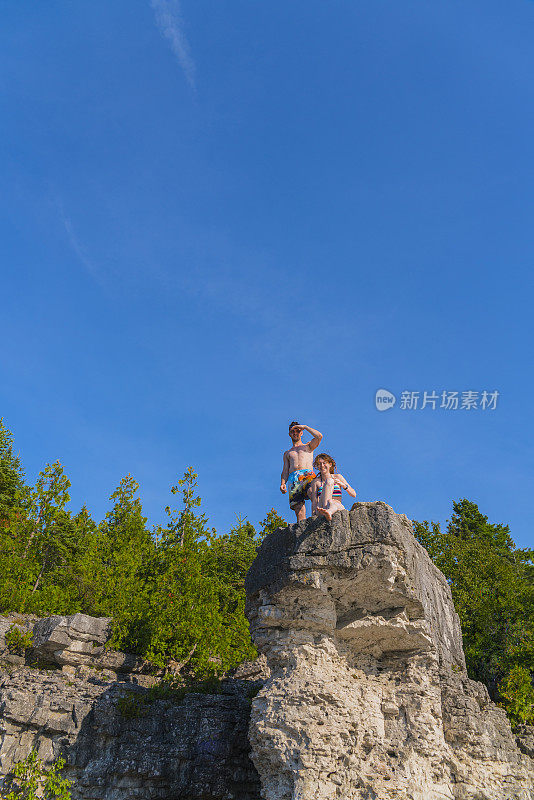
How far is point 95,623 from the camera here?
13570 millimetres

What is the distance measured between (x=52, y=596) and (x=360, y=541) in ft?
49.0

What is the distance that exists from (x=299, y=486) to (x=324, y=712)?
10.8 feet

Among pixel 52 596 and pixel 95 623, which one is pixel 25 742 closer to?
pixel 95 623

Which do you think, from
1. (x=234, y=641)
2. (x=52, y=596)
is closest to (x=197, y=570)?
(x=234, y=641)

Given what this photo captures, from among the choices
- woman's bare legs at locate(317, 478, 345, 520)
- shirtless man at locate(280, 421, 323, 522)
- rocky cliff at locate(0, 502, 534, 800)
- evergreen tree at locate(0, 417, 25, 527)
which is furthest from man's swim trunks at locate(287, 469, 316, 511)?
evergreen tree at locate(0, 417, 25, 527)

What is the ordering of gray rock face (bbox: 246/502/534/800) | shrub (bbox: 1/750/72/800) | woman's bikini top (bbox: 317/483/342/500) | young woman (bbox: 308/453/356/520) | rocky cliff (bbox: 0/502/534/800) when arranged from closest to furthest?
1. gray rock face (bbox: 246/502/534/800)
2. rocky cliff (bbox: 0/502/534/800)
3. young woman (bbox: 308/453/356/520)
4. woman's bikini top (bbox: 317/483/342/500)
5. shrub (bbox: 1/750/72/800)

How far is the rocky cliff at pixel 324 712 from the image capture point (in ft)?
23.1

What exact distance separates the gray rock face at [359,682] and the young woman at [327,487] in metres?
0.32

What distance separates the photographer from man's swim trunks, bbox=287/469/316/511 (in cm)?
908

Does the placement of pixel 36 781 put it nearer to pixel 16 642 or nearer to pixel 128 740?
pixel 128 740

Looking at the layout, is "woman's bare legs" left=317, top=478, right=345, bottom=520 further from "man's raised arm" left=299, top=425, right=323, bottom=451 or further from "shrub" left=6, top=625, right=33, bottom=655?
"shrub" left=6, top=625, right=33, bottom=655

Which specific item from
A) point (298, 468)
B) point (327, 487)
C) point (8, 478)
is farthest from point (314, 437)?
point (8, 478)

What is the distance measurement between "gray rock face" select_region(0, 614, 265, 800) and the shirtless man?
4.52 meters

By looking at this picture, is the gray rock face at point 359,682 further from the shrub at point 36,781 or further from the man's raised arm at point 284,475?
the shrub at point 36,781
